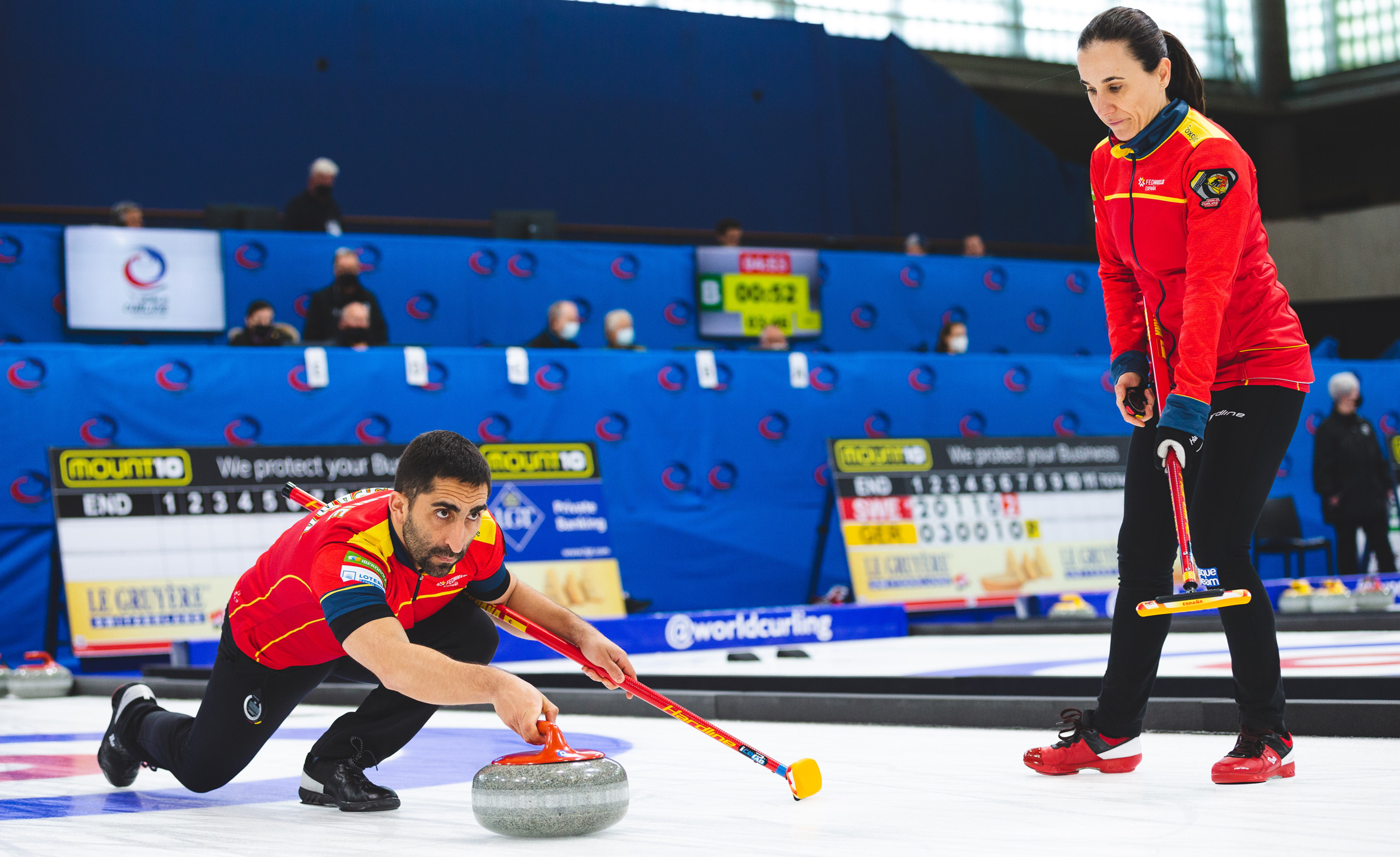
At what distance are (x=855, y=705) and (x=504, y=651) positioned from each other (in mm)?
2474

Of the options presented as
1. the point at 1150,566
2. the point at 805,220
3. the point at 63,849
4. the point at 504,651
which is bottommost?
the point at 504,651

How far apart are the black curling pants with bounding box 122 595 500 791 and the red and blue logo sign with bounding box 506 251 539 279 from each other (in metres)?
5.66

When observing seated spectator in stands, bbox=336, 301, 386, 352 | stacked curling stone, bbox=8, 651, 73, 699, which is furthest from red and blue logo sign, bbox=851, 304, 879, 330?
stacked curling stone, bbox=8, 651, 73, 699

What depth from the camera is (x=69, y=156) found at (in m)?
10.4

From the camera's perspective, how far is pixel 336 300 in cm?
754

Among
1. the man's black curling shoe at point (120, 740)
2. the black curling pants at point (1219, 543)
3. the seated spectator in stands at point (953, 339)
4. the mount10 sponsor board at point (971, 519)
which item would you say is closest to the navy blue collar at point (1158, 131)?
the black curling pants at point (1219, 543)

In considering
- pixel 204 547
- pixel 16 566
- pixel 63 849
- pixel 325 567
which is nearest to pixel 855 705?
pixel 325 567

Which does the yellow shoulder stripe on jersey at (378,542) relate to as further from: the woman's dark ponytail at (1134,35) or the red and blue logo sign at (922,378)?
the red and blue logo sign at (922,378)

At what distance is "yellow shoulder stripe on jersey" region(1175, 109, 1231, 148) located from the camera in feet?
7.89

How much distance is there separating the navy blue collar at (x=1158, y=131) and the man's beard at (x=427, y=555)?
54.1 inches

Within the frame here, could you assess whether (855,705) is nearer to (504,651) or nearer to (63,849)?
(63,849)

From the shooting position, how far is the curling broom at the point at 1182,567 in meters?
2.22

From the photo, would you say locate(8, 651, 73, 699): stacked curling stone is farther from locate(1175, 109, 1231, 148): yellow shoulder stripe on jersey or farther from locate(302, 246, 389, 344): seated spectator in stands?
locate(1175, 109, 1231, 148): yellow shoulder stripe on jersey

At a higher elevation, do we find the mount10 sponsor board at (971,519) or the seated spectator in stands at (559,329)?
the seated spectator in stands at (559,329)
